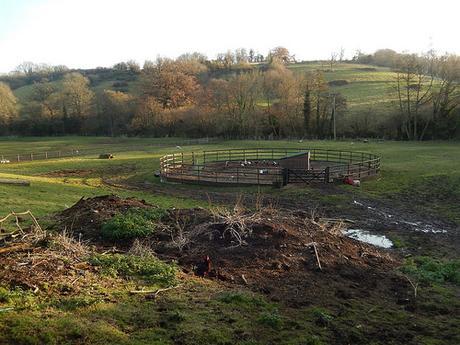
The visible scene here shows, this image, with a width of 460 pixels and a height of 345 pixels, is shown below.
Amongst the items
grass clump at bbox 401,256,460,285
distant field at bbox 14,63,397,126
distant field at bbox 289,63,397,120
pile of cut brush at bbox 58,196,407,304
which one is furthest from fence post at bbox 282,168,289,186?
distant field at bbox 289,63,397,120

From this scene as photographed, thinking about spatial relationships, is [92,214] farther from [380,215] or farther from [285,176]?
[285,176]

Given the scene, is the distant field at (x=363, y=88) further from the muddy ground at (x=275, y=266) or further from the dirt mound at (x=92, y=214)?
the muddy ground at (x=275, y=266)

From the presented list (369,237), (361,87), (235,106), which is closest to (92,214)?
(369,237)

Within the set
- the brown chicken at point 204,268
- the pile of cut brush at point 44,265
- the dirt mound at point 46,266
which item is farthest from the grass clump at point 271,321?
the pile of cut brush at point 44,265

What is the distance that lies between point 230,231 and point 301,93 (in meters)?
65.6

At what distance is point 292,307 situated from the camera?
8586 mm

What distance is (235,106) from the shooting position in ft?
253

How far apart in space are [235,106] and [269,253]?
67.6 metres

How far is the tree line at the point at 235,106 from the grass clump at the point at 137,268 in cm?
5959

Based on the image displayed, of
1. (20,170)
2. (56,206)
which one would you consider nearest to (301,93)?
(20,170)

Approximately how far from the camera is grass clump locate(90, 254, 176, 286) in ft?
29.0

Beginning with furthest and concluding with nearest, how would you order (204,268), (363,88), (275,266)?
(363,88) → (275,266) → (204,268)

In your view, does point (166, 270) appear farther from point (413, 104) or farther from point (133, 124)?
point (133, 124)

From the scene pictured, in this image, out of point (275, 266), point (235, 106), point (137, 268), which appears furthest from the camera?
point (235, 106)
